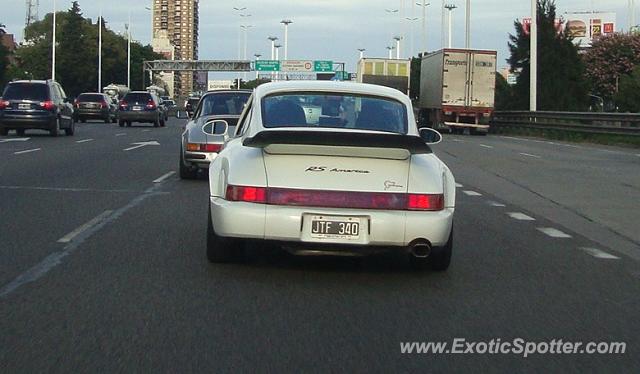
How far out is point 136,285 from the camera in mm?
8156

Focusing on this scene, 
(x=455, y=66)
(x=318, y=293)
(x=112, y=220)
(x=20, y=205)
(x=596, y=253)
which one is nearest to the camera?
(x=318, y=293)

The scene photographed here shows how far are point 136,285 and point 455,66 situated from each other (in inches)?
1567

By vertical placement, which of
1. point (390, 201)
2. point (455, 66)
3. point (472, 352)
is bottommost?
point (472, 352)

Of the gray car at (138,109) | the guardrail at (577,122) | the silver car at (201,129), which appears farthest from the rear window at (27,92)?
the guardrail at (577,122)

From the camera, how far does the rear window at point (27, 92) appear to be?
110 ft

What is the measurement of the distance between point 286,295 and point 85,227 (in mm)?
4190

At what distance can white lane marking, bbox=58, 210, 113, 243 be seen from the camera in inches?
413

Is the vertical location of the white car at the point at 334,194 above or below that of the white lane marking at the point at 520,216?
above

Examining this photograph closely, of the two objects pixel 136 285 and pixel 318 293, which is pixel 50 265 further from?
pixel 318 293

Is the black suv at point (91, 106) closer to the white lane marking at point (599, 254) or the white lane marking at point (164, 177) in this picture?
the white lane marking at point (164, 177)

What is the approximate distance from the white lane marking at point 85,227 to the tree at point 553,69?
54.9 m

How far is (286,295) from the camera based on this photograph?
7.88 m

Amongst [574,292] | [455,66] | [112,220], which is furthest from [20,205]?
[455,66]

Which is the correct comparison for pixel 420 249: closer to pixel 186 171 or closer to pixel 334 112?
pixel 334 112
